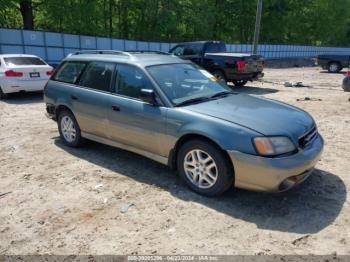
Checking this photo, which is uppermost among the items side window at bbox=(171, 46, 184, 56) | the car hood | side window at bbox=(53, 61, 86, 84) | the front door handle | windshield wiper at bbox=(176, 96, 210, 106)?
side window at bbox=(171, 46, 184, 56)

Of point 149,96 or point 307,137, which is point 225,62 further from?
point 307,137

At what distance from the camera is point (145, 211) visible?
3.68 m

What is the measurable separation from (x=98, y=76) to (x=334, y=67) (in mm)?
20056

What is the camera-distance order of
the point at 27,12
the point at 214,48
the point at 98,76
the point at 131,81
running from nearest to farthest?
the point at 131,81, the point at 98,76, the point at 214,48, the point at 27,12

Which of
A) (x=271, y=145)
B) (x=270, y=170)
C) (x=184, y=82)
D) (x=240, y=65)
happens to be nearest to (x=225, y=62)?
(x=240, y=65)

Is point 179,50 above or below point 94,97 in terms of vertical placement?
above

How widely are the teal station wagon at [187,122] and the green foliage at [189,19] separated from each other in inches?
653

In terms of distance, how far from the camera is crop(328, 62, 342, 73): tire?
2108cm

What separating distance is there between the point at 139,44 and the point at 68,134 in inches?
679

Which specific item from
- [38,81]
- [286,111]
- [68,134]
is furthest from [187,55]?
[286,111]

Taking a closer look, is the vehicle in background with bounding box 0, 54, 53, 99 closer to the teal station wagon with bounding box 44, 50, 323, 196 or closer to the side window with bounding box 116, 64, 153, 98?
the teal station wagon with bounding box 44, 50, 323, 196

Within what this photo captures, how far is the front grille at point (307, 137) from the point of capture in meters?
3.72

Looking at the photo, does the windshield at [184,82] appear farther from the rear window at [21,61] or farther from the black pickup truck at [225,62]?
the rear window at [21,61]

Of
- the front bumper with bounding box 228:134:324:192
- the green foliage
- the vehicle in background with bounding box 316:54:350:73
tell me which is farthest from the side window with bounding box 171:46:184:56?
the vehicle in background with bounding box 316:54:350:73
